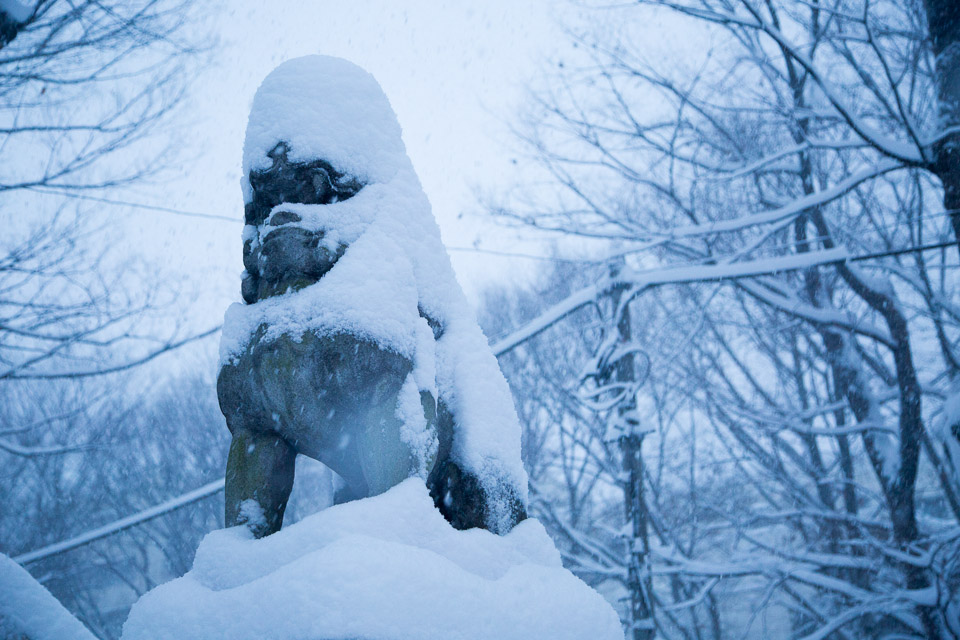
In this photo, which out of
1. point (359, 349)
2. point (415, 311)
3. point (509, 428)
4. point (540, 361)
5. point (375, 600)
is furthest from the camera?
point (540, 361)

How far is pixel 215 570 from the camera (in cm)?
183

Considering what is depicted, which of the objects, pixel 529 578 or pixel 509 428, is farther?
pixel 509 428

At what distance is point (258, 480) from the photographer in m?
1.95

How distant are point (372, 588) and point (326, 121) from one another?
63.2 inches

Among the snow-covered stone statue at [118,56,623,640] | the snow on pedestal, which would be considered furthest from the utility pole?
the snow on pedestal

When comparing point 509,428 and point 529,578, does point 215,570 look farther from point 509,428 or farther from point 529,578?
point 509,428

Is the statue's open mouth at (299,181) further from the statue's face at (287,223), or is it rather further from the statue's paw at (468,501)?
the statue's paw at (468,501)

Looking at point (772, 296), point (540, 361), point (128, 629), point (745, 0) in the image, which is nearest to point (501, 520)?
point (128, 629)

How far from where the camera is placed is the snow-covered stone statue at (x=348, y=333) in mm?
1920

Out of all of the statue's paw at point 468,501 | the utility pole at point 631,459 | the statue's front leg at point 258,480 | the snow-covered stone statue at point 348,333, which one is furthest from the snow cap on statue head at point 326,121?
the utility pole at point 631,459

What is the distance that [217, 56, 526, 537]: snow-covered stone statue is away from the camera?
1920mm

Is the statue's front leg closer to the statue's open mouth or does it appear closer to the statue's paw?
the statue's paw

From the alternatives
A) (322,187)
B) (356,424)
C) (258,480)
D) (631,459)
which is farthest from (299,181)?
(631,459)

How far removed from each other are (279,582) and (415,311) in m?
0.96
